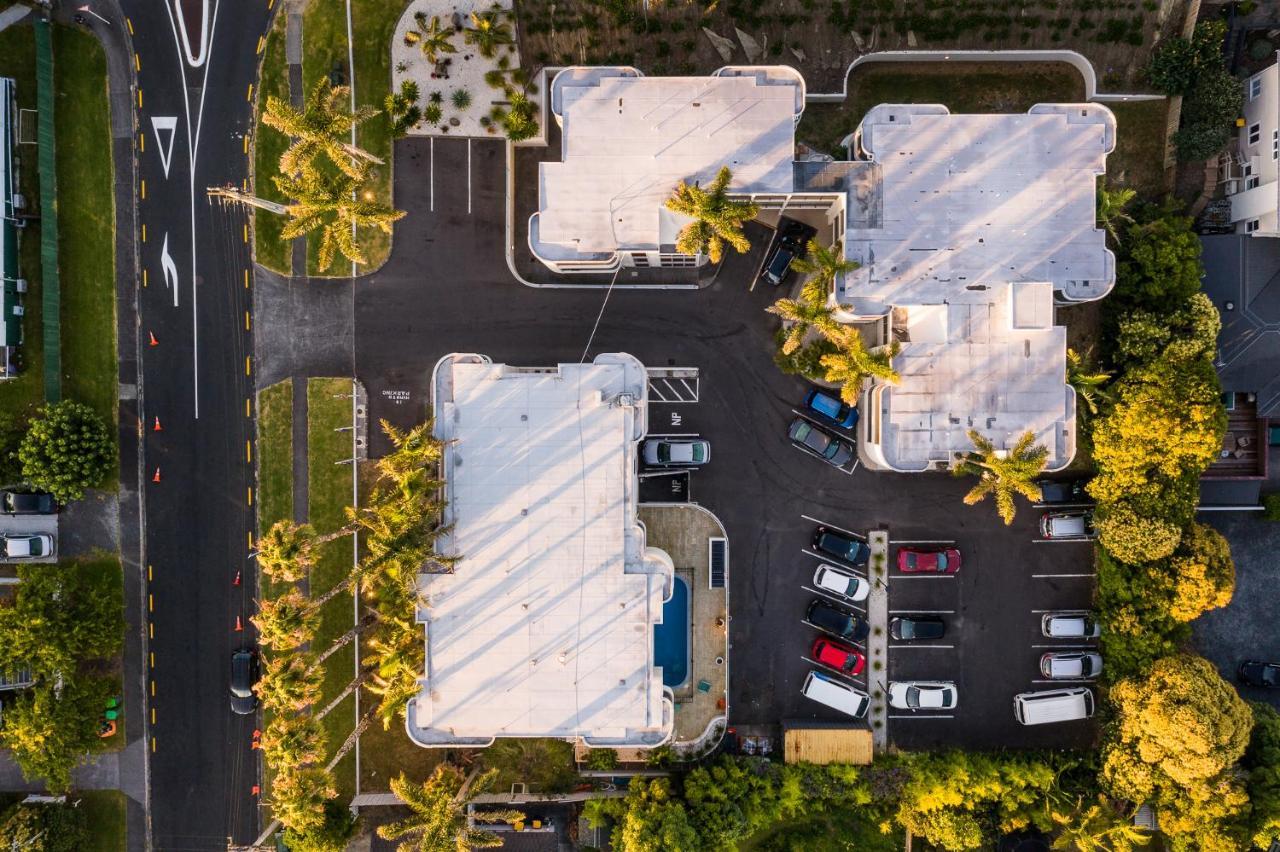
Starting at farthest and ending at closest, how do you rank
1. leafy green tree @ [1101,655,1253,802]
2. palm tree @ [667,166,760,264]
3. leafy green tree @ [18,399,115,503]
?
leafy green tree @ [18,399,115,503]
leafy green tree @ [1101,655,1253,802]
palm tree @ [667,166,760,264]

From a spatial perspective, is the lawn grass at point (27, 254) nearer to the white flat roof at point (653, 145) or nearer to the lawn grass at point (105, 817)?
the lawn grass at point (105, 817)

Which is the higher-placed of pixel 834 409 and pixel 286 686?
pixel 834 409

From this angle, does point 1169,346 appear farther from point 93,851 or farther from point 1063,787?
point 93,851

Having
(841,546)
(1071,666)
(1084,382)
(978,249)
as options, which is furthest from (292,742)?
(1084,382)

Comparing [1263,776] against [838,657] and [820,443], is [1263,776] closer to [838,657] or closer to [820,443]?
[838,657]

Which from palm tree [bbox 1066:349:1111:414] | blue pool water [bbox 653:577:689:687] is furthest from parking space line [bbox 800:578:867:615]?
palm tree [bbox 1066:349:1111:414]

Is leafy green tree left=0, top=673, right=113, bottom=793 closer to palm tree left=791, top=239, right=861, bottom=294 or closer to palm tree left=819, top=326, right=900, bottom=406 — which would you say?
palm tree left=819, top=326, right=900, bottom=406

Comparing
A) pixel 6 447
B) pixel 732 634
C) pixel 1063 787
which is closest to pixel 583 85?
pixel 732 634
